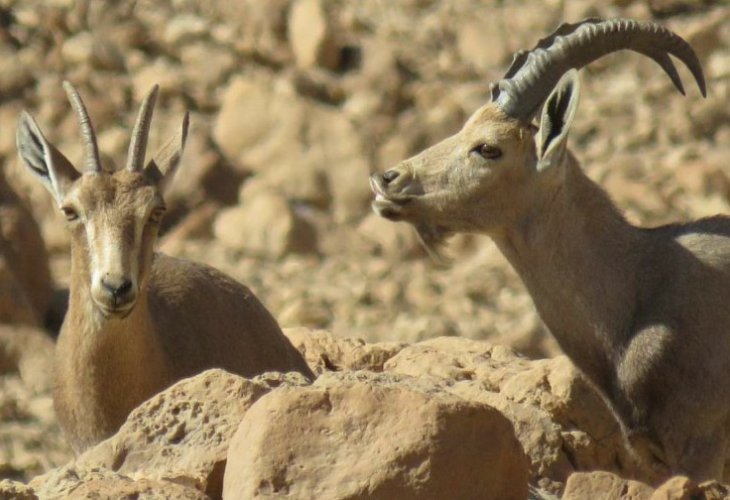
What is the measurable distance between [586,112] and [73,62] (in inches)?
197

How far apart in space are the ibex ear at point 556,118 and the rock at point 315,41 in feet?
36.2

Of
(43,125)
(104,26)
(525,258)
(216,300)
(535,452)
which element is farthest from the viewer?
(104,26)

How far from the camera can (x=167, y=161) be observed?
35.7 feet

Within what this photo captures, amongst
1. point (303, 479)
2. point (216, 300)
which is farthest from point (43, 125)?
point (303, 479)

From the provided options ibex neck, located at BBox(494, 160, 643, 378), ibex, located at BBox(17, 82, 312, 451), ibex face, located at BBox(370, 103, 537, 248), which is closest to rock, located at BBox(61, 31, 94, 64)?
ibex, located at BBox(17, 82, 312, 451)

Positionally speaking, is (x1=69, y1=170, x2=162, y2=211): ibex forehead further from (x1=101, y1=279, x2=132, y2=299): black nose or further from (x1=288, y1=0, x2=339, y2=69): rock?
(x1=288, y1=0, x2=339, y2=69): rock

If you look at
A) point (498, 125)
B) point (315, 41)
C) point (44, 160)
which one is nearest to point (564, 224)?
point (498, 125)

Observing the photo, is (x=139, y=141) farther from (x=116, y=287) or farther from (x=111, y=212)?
(x=116, y=287)

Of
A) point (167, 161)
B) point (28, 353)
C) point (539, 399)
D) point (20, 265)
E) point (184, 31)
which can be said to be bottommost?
point (28, 353)

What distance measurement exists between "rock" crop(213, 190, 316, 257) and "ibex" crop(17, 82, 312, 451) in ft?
26.3

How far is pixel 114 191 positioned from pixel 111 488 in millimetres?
3480

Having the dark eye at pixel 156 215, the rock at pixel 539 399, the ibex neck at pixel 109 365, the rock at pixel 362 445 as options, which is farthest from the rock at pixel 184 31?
the rock at pixel 362 445

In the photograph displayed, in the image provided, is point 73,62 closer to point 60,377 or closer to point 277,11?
point 277,11

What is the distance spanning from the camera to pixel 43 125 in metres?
19.6
